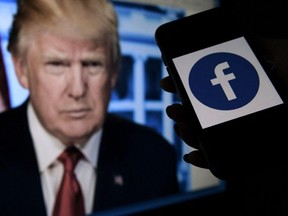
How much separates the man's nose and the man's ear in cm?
11

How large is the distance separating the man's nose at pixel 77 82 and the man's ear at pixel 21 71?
0.36ft

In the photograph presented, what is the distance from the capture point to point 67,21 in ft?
3.45

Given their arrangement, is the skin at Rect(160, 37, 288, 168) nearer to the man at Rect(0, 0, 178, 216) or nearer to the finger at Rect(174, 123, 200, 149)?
the finger at Rect(174, 123, 200, 149)

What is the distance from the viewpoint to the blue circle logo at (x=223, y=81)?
0.51m

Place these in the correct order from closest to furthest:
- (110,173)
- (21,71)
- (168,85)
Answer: (168,85) → (21,71) → (110,173)

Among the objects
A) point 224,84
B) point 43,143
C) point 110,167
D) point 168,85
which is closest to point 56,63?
point 43,143

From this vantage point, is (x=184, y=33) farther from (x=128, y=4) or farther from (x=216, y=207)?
(x=216, y=207)

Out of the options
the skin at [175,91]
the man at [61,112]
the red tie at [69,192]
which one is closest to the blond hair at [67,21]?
the man at [61,112]

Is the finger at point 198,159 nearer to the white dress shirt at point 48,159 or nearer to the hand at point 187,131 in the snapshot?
the hand at point 187,131

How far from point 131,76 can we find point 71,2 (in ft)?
0.88

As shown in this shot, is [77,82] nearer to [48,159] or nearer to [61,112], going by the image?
[61,112]

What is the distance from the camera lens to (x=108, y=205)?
3.75ft

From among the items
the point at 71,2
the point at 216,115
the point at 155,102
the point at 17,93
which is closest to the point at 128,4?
the point at 71,2

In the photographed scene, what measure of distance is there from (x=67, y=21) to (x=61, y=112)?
9.3 inches
